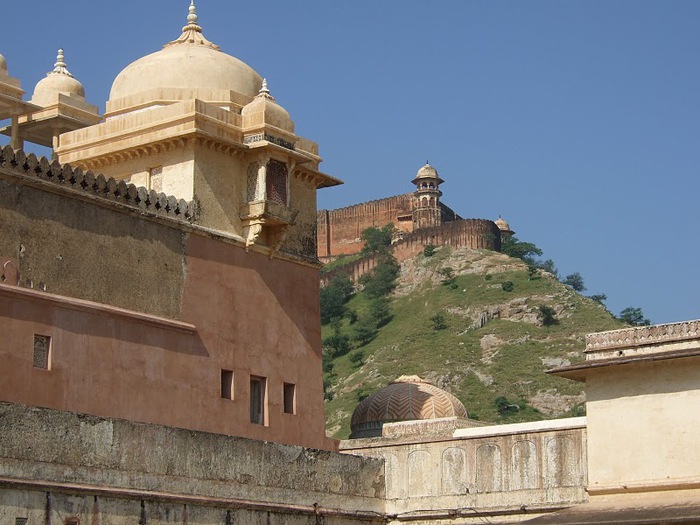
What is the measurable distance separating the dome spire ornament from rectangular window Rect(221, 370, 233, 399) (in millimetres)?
5564

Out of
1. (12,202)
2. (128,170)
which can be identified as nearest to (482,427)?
(128,170)

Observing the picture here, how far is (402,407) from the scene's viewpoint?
24.6 meters

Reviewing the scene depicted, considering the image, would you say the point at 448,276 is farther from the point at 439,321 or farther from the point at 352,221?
the point at 352,221

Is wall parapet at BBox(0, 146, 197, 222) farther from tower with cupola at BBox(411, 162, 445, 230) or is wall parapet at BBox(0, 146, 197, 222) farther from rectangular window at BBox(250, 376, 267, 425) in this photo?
tower with cupola at BBox(411, 162, 445, 230)

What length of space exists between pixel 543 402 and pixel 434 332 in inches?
466

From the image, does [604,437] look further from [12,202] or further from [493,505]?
[12,202]

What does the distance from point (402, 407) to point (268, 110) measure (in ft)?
21.0

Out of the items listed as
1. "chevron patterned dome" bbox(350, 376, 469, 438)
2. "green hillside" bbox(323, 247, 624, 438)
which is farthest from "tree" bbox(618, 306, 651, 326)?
"chevron patterned dome" bbox(350, 376, 469, 438)

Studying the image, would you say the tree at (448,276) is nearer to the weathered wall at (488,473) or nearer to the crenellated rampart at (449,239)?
the crenellated rampart at (449,239)

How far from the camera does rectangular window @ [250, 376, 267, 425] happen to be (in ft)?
67.2

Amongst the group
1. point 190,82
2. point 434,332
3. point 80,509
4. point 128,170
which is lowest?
point 80,509

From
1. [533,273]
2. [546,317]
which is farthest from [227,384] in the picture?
[533,273]

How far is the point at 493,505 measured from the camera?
20906mm

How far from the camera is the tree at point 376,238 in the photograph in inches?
3445
